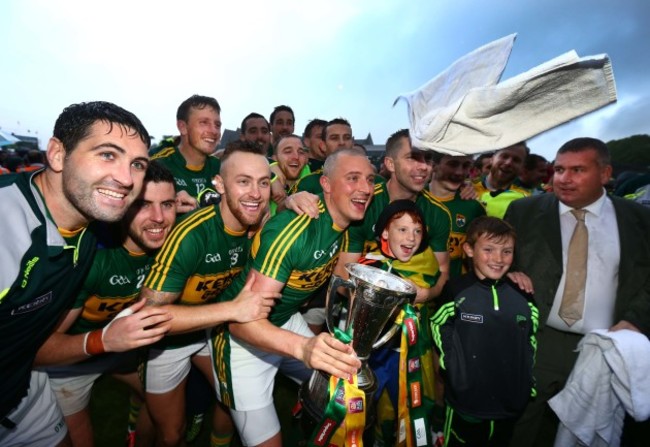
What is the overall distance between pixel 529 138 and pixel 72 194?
2567 millimetres

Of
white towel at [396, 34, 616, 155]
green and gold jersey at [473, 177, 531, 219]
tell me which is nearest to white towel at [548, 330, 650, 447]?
green and gold jersey at [473, 177, 531, 219]

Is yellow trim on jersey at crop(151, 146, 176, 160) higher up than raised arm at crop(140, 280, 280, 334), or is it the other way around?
yellow trim on jersey at crop(151, 146, 176, 160)

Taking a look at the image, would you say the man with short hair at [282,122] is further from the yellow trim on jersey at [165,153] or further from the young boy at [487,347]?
the young boy at [487,347]

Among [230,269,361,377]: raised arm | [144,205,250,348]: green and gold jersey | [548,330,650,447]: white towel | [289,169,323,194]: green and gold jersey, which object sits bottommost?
[548,330,650,447]: white towel

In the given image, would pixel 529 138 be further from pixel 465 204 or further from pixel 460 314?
pixel 465 204

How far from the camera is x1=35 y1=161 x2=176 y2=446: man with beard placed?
239cm

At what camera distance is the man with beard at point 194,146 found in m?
4.41

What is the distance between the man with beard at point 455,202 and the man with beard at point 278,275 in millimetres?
1496

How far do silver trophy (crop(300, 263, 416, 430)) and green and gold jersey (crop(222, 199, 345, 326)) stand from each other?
0.53 metres

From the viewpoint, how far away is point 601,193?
3115mm

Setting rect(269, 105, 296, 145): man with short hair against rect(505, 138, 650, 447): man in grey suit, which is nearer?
rect(505, 138, 650, 447): man in grey suit

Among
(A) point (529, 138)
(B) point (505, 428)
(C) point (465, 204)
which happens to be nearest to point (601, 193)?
(C) point (465, 204)

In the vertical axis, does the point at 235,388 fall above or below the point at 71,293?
below

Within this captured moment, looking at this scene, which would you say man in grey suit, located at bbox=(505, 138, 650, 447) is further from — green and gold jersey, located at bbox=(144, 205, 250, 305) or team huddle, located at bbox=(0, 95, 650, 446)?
green and gold jersey, located at bbox=(144, 205, 250, 305)
